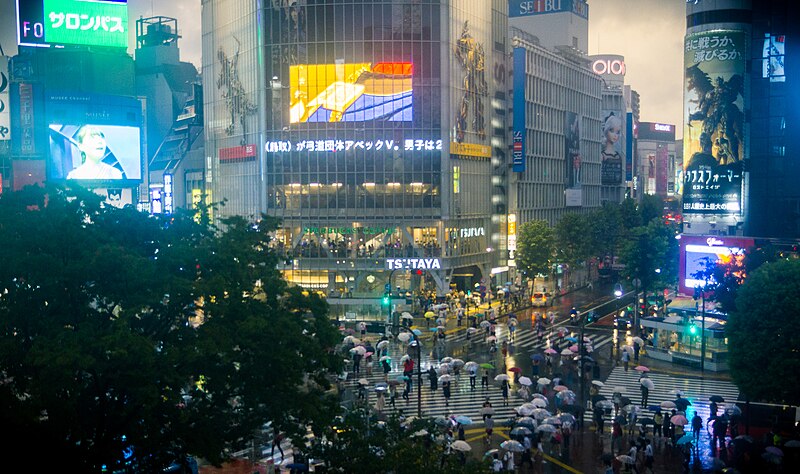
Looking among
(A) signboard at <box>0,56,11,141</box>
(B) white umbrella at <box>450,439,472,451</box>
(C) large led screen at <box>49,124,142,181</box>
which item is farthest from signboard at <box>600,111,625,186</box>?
(B) white umbrella at <box>450,439,472,451</box>

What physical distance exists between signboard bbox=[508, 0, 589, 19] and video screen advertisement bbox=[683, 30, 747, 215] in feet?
275

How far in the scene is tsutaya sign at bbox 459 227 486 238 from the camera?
3551 inches

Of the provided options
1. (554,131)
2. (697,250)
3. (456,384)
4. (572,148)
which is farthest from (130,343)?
(572,148)

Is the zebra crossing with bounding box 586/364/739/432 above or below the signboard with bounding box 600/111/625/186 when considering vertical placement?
below

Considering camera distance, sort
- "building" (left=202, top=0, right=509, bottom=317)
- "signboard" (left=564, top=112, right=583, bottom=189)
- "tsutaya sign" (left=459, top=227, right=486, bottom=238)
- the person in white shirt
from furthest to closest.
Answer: "signboard" (left=564, top=112, right=583, bottom=189) < "tsutaya sign" (left=459, top=227, right=486, bottom=238) < "building" (left=202, top=0, right=509, bottom=317) < the person in white shirt

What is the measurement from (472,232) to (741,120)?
1132 inches

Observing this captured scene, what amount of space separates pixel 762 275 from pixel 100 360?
31.8 m

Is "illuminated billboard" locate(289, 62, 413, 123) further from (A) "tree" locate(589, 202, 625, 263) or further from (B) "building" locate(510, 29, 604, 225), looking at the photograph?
(A) "tree" locate(589, 202, 625, 263)

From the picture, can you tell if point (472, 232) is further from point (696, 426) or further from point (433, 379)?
point (696, 426)

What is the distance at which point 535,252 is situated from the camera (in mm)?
89188

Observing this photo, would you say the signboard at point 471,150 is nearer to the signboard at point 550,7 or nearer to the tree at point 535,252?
the tree at point 535,252

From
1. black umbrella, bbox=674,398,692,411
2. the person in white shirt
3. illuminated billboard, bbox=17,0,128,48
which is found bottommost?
black umbrella, bbox=674,398,692,411

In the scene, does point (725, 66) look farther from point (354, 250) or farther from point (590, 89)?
point (590, 89)

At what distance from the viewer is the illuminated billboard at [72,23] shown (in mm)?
79312
